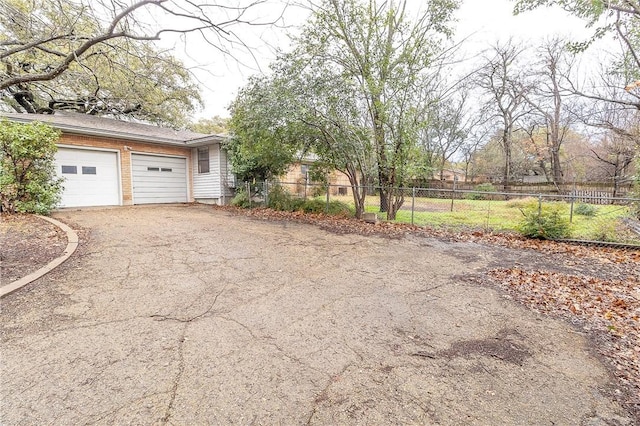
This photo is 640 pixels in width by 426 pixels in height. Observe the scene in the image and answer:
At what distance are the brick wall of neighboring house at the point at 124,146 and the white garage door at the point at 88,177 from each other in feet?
0.75

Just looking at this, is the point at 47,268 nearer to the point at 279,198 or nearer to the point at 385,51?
the point at 279,198

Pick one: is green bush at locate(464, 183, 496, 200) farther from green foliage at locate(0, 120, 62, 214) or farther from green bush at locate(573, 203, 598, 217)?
green foliage at locate(0, 120, 62, 214)

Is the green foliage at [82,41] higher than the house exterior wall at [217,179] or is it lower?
higher

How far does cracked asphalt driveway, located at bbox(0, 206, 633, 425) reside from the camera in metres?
1.88

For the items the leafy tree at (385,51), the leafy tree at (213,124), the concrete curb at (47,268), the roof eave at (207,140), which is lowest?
the concrete curb at (47,268)

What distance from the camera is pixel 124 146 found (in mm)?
11562

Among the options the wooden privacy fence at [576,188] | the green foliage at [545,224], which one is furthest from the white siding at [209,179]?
the wooden privacy fence at [576,188]

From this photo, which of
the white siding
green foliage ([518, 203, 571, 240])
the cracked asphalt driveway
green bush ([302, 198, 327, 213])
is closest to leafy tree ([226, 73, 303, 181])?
green bush ([302, 198, 327, 213])

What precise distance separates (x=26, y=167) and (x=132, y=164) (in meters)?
4.09

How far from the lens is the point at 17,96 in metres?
14.7

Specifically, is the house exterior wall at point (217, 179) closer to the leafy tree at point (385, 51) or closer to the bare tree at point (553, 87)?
the leafy tree at point (385, 51)

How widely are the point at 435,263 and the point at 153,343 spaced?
179 inches

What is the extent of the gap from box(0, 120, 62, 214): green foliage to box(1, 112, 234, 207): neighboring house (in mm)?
1746

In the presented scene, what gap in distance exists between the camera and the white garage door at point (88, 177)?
10.3 m
